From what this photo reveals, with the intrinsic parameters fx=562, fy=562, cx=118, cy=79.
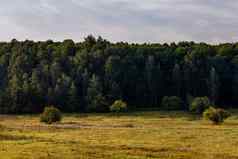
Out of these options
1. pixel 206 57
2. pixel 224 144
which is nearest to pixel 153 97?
pixel 206 57

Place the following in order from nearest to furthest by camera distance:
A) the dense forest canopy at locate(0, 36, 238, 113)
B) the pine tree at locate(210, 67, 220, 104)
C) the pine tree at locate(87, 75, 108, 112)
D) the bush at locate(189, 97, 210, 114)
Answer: the bush at locate(189, 97, 210, 114), the pine tree at locate(87, 75, 108, 112), the dense forest canopy at locate(0, 36, 238, 113), the pine tree at locate(210, 67, 220, 104)

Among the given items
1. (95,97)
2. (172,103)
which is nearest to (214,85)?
(172,103)

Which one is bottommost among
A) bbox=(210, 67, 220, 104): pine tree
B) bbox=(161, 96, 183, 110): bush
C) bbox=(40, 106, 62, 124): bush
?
bbox=(40, 106, 62, 124): bush

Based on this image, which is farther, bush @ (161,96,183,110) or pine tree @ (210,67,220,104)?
pine tree @ (210,67,220,104)

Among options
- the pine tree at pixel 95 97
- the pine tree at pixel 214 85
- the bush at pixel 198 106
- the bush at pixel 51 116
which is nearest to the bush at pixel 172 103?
the bush at pixel 198 106

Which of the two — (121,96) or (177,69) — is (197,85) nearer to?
(177,69)

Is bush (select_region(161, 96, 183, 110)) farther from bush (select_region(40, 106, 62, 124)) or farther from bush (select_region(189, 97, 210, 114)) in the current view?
bush (select_region(40, 106, 62, 124))

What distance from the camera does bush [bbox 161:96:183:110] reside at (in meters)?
130

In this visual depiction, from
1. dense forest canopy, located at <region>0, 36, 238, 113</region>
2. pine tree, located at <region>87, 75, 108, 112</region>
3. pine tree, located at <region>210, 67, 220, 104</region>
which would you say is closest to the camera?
pine tree, located at <region>87, 75, 108, 112</region>

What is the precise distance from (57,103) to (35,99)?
5173 millimetres

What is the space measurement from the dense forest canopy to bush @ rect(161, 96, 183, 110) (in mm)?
7441

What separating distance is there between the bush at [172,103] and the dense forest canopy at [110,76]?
744 centimetres

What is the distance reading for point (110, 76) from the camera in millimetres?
139750

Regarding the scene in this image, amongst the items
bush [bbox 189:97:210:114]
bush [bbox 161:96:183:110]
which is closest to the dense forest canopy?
bush [bbox 161:96:183:110]
